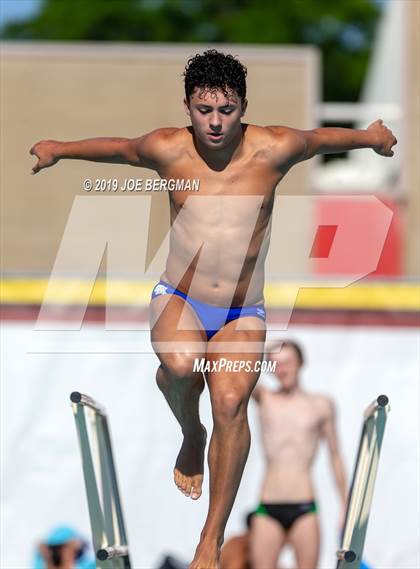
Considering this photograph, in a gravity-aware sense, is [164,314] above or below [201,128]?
below

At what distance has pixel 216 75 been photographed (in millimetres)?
4918

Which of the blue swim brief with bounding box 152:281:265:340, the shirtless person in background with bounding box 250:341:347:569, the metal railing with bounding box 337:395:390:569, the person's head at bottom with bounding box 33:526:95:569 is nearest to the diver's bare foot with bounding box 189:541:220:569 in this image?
the blue swim brief with bounding box 152:281:265:340

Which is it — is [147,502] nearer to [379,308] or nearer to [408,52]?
[379,308]

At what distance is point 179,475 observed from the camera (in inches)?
220

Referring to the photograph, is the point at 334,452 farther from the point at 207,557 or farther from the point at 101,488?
the point at 207,557

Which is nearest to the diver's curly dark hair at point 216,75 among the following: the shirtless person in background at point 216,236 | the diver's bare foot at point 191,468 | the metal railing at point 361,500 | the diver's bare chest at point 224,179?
the shirtless person in background at point 216,236

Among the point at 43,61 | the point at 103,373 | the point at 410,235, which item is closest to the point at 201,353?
the point at 103,373

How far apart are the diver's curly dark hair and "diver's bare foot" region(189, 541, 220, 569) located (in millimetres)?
1632

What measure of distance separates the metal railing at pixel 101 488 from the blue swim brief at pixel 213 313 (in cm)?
82

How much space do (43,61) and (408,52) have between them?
4.26 m

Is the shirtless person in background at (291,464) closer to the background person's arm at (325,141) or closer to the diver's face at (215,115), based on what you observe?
the background person's arm at (325,141)

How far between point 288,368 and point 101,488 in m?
2.08

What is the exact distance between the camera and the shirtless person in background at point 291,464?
761 centimetres

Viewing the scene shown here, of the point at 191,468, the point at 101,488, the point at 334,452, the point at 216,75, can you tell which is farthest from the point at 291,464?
the point at 216,75
